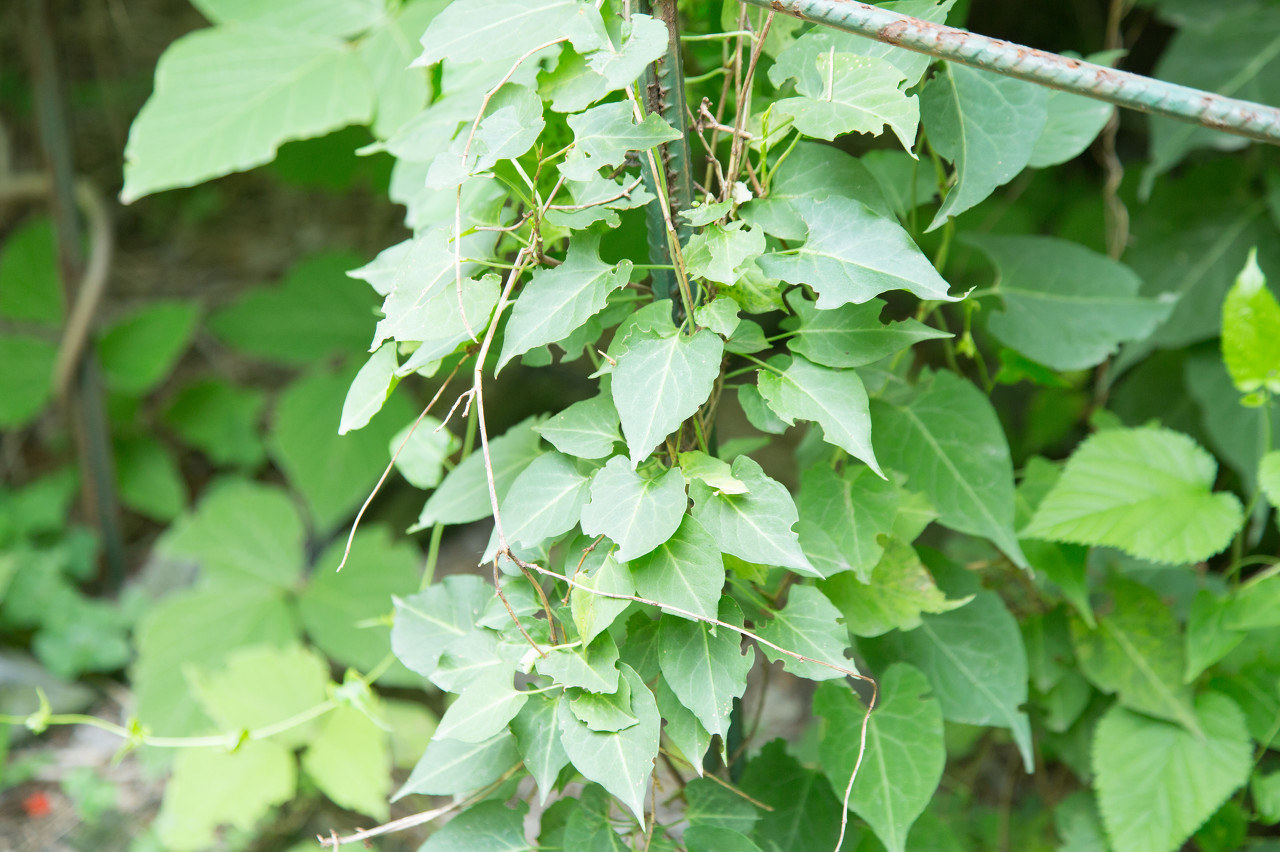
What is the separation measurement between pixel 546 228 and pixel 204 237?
230 cm

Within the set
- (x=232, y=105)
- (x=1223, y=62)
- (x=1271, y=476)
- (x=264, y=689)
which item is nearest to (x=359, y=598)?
(x=264, y=689)

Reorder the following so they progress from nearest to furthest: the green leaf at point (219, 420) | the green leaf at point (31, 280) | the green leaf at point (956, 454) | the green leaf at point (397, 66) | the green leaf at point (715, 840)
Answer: the green leaf at point (715, 840) < the green leaf at point (956, 454) < the green leaf at point (397, 66) < the green leaf at point (31, 280) < the green leaf at point (219, 420)

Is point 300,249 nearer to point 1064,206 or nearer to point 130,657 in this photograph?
point 130,657

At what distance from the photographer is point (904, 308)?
59.2 inches

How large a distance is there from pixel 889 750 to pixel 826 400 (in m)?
0.28

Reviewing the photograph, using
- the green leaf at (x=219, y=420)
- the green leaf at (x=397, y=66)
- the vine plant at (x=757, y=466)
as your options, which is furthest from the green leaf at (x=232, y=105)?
the green leaf at (x=219, y=420)

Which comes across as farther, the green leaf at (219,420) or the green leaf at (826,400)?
the green leaf at (219,420)

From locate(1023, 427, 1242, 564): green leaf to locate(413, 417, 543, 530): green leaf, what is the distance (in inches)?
16.6

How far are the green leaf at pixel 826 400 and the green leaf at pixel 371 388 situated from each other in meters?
0.22

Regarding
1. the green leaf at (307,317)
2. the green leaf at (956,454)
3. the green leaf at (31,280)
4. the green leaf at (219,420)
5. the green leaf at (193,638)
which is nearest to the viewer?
the green leaf at (956,454)

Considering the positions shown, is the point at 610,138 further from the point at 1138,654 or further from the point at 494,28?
the point at 1138,654

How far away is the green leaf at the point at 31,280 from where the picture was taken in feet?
6.43

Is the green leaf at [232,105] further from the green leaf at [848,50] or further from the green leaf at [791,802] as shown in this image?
the green leaf at [791,802]

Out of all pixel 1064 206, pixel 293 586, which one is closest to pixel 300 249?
pixel 293 586
